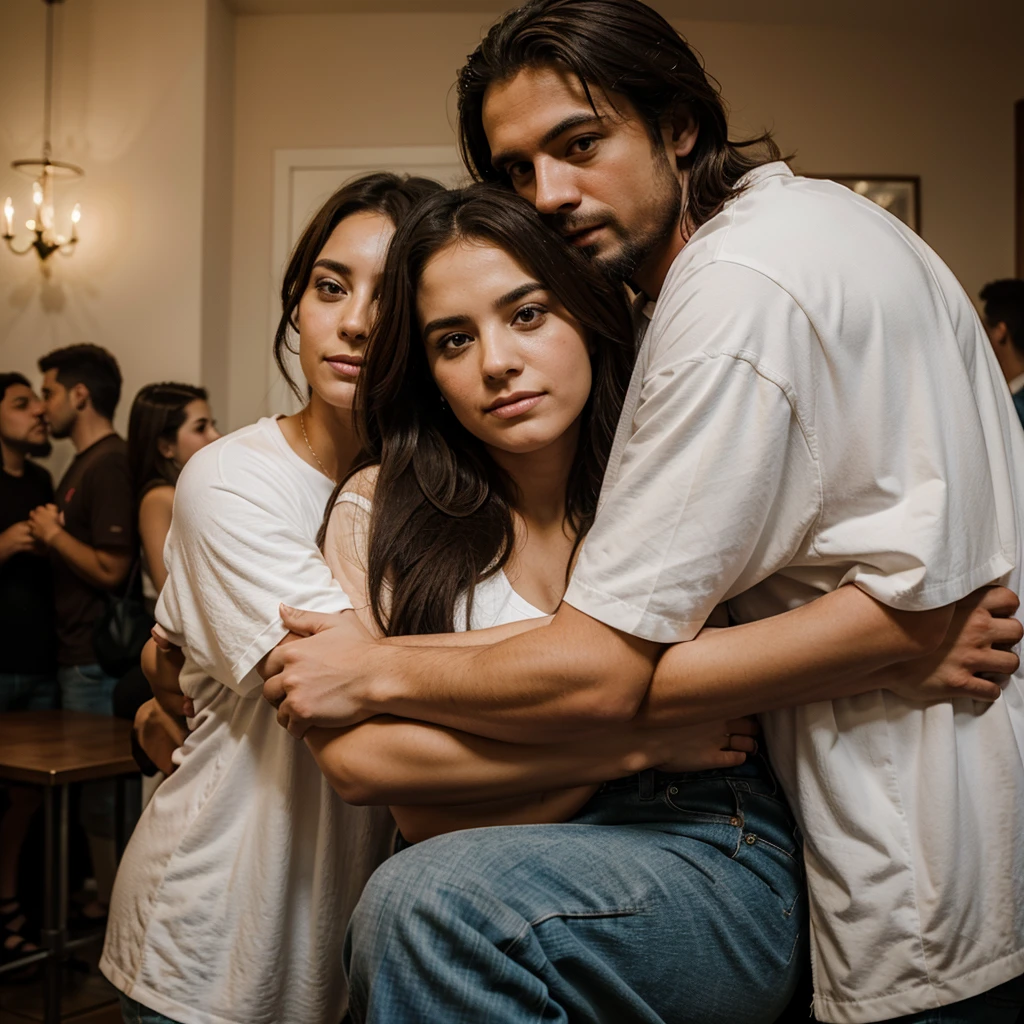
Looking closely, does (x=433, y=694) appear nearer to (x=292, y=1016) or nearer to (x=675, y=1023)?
(x=675, y=1023)

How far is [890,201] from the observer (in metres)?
4.94

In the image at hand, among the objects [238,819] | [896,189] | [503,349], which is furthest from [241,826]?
[896,189]

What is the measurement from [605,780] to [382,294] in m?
0.84

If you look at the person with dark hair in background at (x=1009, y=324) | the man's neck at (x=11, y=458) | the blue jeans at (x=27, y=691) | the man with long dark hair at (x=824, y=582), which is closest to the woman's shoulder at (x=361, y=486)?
the man with long dark hair at (x=824, y=582)

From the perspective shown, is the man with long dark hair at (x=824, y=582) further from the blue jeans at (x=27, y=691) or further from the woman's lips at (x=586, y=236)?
the blue jeans at (x=27, y=691)

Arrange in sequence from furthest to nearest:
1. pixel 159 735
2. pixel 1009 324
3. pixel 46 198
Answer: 1. pixel 46 198
2. pixel 1009 324
3. pixel 159 735

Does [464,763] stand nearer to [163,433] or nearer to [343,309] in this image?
[343,309]

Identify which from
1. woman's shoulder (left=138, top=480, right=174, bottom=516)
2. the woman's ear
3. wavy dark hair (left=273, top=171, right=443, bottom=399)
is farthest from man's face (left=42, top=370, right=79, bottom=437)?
wavy dark hair (left=273, top=171, right=443, bottom=399)

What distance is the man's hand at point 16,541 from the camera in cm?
385

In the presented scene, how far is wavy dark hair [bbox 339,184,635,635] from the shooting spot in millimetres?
1562

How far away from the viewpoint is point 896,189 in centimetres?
493

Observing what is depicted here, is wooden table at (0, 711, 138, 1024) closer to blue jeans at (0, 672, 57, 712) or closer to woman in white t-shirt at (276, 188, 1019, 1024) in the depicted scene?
blue jeans at (0, 672, 57, 712)

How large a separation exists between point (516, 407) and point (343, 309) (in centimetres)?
41

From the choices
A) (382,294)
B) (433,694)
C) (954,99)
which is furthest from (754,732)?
(954,99)
